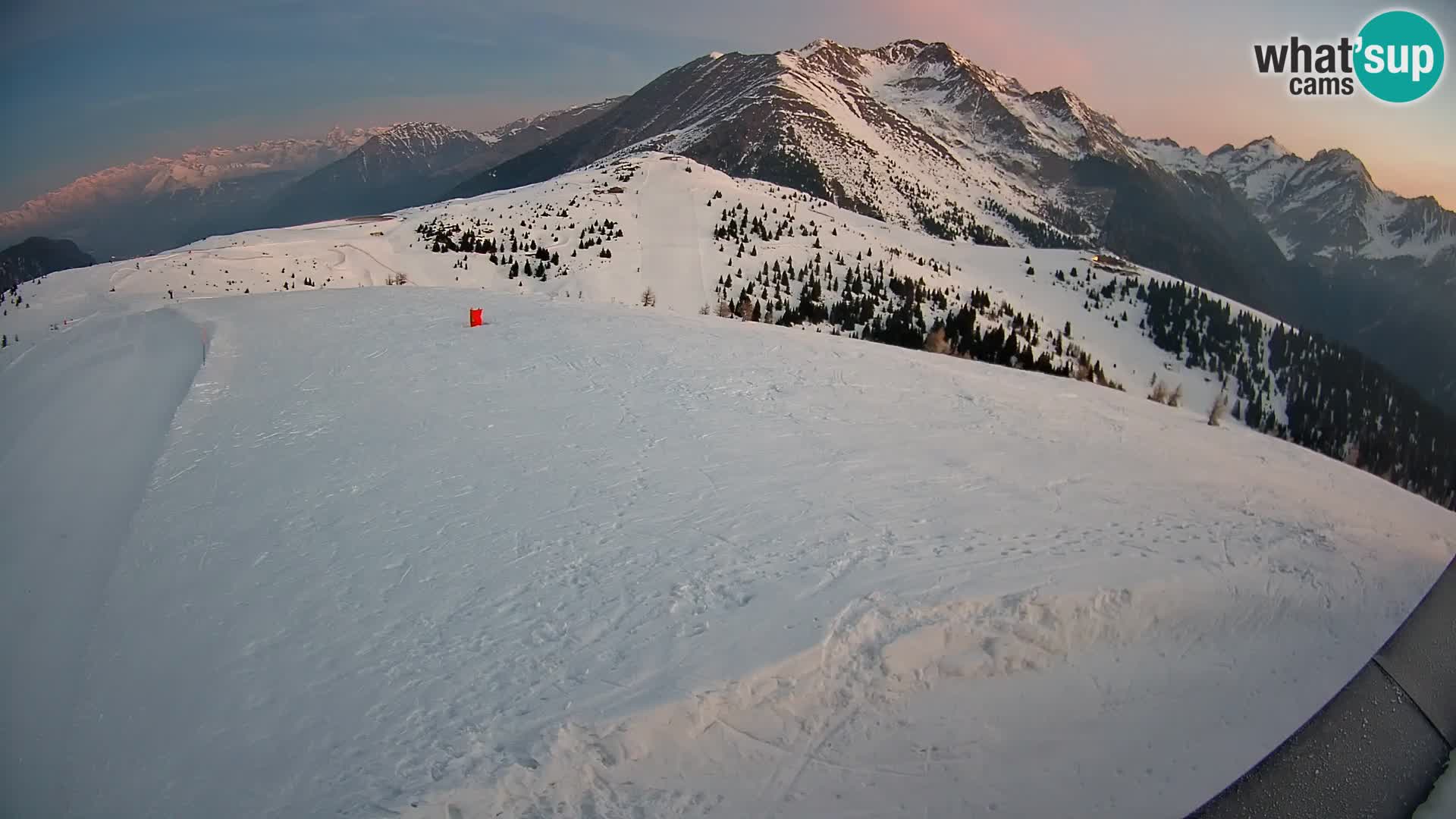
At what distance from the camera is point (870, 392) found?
11.1 meters

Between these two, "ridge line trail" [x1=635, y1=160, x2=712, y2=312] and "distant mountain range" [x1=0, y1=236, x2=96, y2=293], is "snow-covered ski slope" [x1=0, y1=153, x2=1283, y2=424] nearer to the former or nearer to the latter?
"ridge line trail" [x1=635, y1=160, x2=712, y2=312]

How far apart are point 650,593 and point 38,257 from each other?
25823cm

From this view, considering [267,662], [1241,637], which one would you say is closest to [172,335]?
[267,662]

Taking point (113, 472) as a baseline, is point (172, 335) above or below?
above

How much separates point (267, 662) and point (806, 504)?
15.8 feet

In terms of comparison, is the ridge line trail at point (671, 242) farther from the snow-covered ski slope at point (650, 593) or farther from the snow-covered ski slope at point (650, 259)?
the snow-covered ski slope at point (650, 593)

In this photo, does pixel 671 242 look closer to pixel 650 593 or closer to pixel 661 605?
pixel 650 593

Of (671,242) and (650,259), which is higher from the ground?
(671,242)

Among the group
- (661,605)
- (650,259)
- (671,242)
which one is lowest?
(661,605)

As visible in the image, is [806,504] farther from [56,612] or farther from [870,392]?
[56,612]

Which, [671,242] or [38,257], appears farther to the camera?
[38,257]

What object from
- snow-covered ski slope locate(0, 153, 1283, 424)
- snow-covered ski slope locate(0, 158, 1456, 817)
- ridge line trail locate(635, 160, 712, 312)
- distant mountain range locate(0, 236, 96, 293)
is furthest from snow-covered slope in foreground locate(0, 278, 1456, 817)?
distant mountain range locate(0, 236, 96, 293)

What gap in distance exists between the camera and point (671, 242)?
136ft

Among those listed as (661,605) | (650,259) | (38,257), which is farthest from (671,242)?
(38,257)
